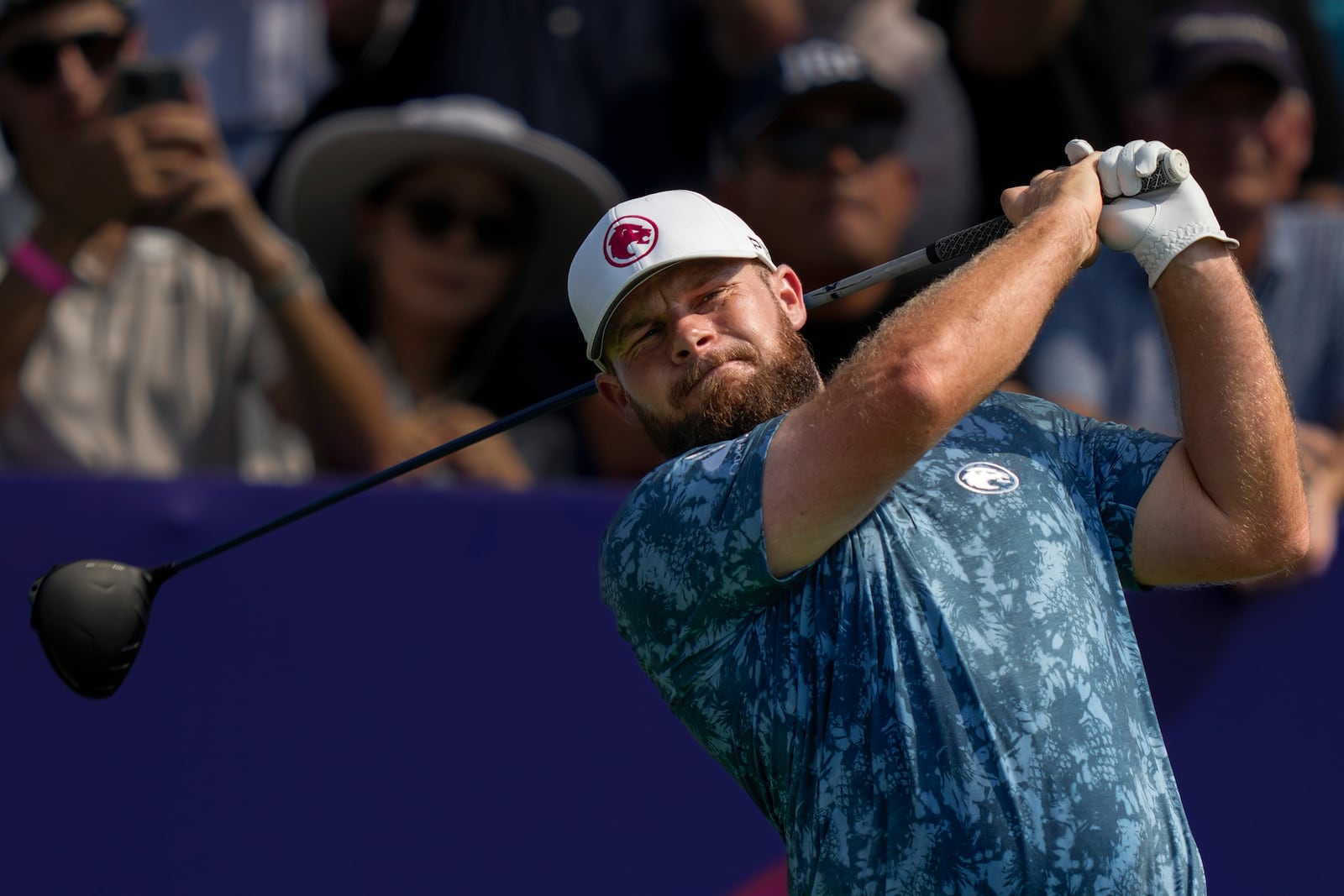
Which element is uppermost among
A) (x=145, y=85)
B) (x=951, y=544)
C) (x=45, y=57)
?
(x=45, y=57)

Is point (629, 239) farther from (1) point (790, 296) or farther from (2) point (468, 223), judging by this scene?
(2) point (468, 223)

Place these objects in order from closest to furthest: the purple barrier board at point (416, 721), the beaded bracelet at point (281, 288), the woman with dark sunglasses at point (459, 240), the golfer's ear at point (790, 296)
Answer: the golfer's ear at point (790, 296) → the purple barrier board at point (416, 721) → the beaded bracelet at point (281, 288) → the woman with dark sunglasses at point (459, 240)

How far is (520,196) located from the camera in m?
4.86

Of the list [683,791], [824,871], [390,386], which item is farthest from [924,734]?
[390,386]

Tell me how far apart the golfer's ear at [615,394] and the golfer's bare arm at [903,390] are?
537 mm

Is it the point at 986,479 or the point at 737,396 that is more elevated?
the point at 737,396

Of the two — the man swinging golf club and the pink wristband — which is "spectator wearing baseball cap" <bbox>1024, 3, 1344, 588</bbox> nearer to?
the man swinging golf club

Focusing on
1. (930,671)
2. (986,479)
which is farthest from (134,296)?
(930,671)

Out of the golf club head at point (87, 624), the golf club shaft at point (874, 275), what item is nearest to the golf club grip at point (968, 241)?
the golf club shaft at point (874, 275)

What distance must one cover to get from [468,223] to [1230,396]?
2.76 metres

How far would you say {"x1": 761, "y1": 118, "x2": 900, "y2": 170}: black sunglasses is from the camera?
16.0 ft

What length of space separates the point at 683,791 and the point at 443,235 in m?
1.62

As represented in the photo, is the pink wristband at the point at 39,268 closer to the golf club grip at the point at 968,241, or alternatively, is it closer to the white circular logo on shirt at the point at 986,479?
the golf club grip at the point at 968,241

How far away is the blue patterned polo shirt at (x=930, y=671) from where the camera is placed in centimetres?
225
